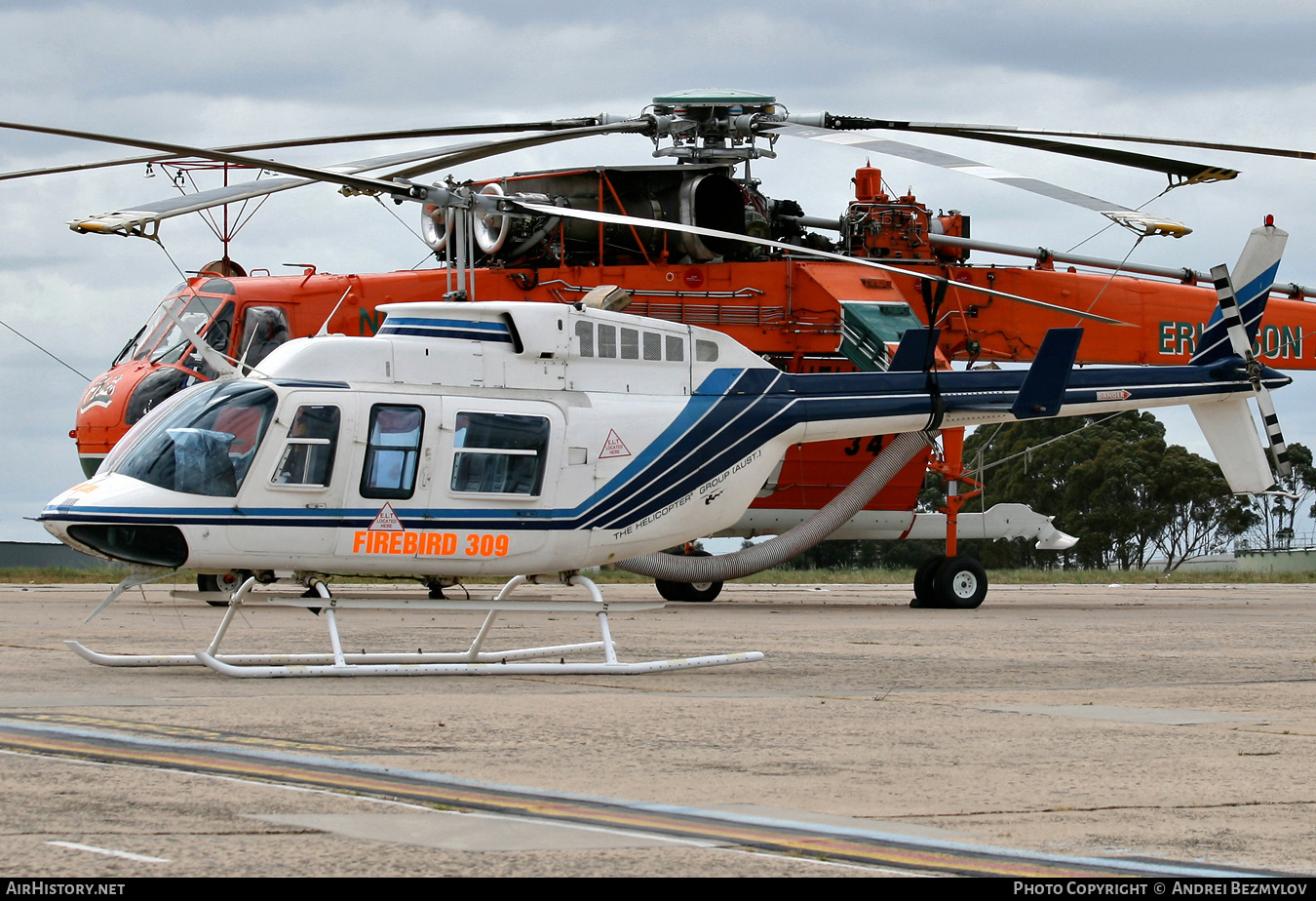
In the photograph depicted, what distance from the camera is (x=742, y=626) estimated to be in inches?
589

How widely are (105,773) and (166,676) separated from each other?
4087 millimetres

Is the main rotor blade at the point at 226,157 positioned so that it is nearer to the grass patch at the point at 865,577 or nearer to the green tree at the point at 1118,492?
the grass patch at the point at 865,577

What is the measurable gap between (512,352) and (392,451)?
1218mm

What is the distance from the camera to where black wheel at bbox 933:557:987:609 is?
18.9 metres

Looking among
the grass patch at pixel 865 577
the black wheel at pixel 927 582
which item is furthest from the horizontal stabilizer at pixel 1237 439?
the grass patch at pixel 865 577

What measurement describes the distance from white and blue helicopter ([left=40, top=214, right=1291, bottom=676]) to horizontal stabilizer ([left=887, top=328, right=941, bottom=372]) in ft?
2.03

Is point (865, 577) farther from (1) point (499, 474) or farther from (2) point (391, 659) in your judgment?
(2) point (391, 659)

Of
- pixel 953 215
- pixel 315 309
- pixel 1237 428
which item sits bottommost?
pixel 1237 428

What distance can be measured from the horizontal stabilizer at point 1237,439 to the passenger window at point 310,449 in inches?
414

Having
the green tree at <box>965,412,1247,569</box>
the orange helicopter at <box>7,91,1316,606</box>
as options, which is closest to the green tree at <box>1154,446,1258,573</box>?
the green tree at <box>965,412,1247,569</box>

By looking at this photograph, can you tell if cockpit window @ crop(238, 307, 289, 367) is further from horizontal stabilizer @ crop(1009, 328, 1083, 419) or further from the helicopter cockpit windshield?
horizontal stabilizer @ crop(1009, 328, 1083, 419)
